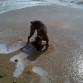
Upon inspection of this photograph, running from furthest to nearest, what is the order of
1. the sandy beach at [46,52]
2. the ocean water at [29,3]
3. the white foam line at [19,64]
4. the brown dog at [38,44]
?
the ocean water at [29,3], the brown dog at [38,44], the white foam line at [19,64], the sandy beach at [46,52]

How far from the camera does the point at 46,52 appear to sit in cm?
791

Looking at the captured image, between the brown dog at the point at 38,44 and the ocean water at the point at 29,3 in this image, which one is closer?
the brown dog at the point at 38,44

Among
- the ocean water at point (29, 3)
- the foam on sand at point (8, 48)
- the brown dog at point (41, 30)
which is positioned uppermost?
the brown dog at point (41, 30)

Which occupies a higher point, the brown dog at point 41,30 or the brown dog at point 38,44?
the brown dog at point 41,30

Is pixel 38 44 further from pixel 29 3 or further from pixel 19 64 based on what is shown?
pixel 29 3

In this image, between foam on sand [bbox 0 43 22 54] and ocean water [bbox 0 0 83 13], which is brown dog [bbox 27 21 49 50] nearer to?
foam on sand [bbox 0 43 22 54]

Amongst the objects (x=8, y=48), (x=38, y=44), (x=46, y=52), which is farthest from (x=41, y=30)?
(x=8, y=48)

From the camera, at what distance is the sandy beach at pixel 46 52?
21.4ft

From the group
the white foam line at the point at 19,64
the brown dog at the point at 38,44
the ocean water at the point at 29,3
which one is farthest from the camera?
the ocean water at the point at 29,3

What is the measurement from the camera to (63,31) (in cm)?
966

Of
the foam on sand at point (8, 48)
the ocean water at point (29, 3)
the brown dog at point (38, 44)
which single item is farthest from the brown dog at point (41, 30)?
the ocean water at point (29, 3)

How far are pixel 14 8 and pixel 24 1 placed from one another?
1.90 metres

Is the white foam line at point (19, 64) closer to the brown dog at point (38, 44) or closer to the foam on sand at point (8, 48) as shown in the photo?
the foam on sand at point (8, 48)

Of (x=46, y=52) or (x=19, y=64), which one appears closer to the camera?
(x=19, y=64)
